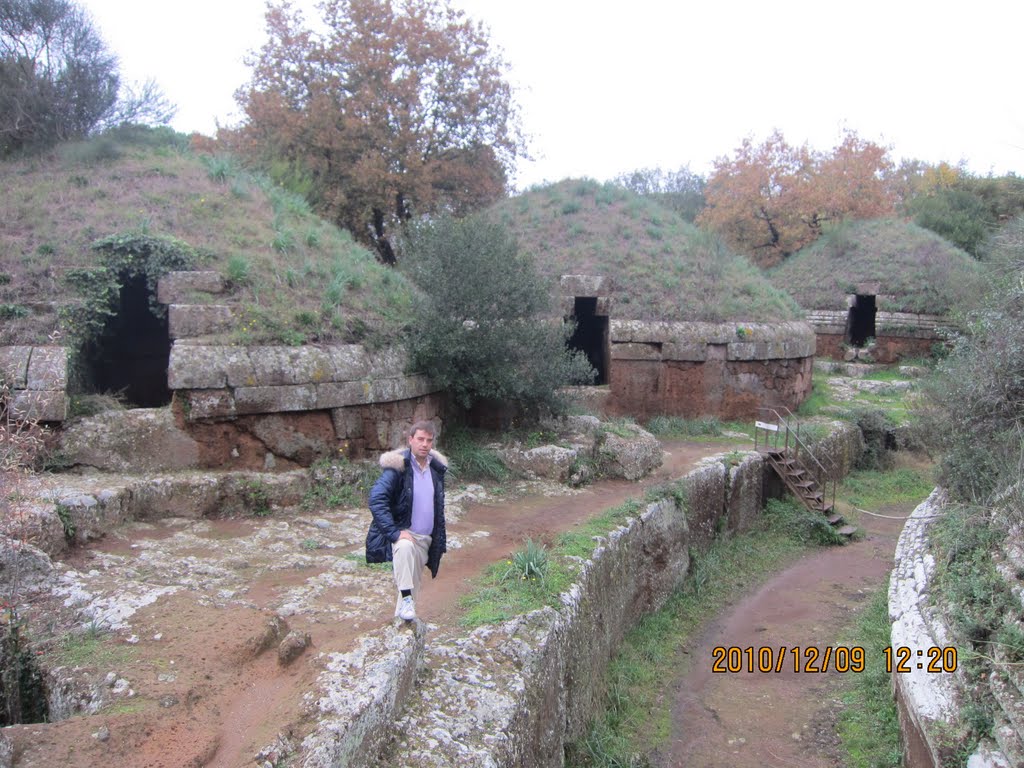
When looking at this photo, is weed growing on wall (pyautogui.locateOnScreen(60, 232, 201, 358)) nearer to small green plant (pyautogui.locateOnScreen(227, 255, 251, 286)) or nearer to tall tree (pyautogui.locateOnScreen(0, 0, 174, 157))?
small green plant (pyautogui.locateOnScreen(227, 255, 251, 286))

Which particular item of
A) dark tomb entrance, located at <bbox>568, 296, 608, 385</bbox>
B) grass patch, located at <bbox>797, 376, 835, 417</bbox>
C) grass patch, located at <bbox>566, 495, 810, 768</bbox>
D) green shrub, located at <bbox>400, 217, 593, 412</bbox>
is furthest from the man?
grass patch, located at <bbox>797, 376, 835, 417</bbox>

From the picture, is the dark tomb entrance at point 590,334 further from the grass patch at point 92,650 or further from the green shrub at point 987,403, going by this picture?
the grass patch at point 92,650

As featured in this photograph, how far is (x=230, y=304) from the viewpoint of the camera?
8.50 m

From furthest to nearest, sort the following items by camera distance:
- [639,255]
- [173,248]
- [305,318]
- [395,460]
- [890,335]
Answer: [890,335] < [639,255] < [173,248] < [305,318] < [395,460]

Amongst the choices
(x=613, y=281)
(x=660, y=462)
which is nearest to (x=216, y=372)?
(x=660, y=462)

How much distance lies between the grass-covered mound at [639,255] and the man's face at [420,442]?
9.57 m

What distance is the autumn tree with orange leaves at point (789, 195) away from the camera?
2498 cm

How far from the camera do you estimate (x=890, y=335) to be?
62.7 ft

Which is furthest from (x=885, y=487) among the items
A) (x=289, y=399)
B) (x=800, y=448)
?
(x=289, y=399)

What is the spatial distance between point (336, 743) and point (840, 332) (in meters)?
19.1

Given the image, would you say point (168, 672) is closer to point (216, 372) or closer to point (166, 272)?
point (216, 372)

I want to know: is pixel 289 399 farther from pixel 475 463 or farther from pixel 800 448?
pixel 800 448

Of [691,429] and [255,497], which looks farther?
[691,429]

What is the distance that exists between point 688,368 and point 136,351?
355 inches
